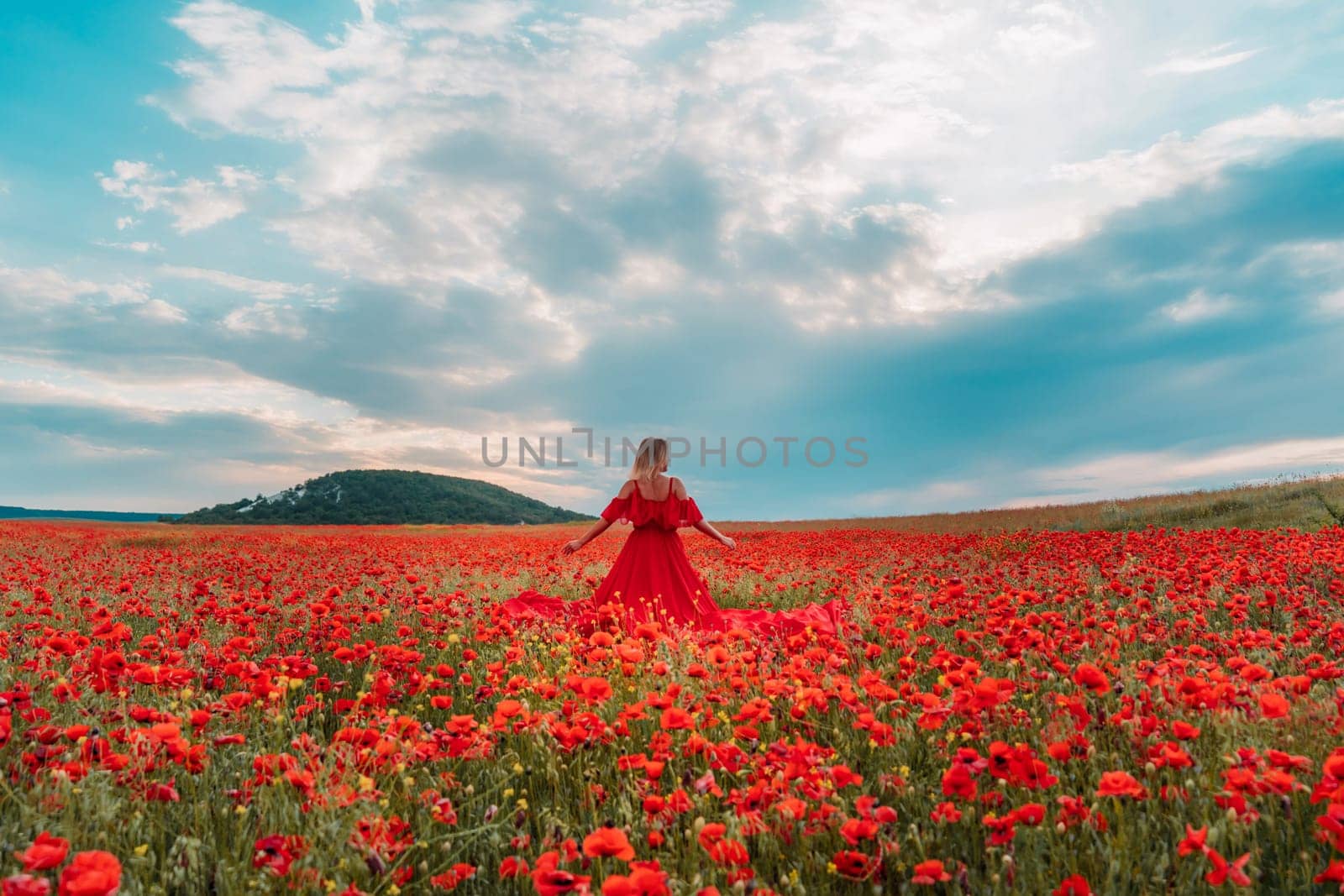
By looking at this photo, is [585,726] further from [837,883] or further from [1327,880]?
[1327,880]

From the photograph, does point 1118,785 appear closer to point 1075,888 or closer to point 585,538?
point 1075,888

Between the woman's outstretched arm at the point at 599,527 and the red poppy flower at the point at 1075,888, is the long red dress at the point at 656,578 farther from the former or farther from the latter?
the red poppy flower at the point at 1075,888

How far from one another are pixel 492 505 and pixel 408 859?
72.3 metres

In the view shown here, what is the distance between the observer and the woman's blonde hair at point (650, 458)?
8.91 metres

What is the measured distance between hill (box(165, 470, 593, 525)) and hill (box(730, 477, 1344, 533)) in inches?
1833

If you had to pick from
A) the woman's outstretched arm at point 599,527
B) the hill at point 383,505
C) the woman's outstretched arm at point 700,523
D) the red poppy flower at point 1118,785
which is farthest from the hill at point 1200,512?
the hill at point 383,505

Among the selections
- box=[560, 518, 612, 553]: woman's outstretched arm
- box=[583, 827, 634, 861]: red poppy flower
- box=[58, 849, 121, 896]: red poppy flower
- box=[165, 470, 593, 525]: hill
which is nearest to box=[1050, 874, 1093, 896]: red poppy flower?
box=[583, 827, 634, 861]: red poppy flower

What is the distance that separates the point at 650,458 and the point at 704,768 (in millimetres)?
5461

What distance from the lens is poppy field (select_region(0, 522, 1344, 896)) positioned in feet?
8.50

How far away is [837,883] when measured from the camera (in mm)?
2861

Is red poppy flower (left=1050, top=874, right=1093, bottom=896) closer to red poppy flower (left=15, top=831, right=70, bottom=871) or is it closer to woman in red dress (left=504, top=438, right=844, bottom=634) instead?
red poppy flower (left=15, top=831, right=70, bottom=871)

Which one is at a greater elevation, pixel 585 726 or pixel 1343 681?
pixel 585 726

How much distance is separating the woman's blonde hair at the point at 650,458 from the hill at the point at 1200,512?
1099cm

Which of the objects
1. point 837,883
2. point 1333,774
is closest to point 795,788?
point 837,883
